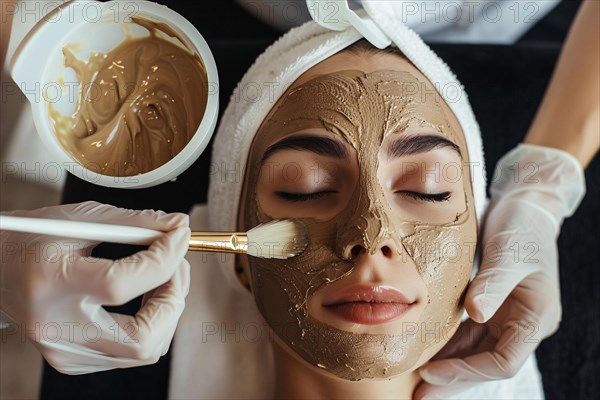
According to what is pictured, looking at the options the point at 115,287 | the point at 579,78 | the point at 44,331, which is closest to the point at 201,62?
the point at 115,287

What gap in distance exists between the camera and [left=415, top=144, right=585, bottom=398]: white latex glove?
1.24 meters

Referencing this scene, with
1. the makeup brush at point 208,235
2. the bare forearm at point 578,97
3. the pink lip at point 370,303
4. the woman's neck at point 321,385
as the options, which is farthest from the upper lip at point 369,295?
the bare forearm at point 578,97

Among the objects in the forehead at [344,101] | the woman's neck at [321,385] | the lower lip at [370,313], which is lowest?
the woman's neck at [321,385]

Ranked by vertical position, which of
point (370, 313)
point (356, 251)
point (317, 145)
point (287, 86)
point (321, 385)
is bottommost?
point (321, 385)

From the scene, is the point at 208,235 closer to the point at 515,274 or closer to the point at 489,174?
the point at 515,274

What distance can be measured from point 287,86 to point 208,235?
404mm

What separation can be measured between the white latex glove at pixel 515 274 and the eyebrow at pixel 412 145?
315 mm

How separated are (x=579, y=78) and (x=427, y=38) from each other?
0.49 metres

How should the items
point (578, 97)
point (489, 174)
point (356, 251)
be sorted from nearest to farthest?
point (356, 251)
point (578, 97)
point (489, 174)

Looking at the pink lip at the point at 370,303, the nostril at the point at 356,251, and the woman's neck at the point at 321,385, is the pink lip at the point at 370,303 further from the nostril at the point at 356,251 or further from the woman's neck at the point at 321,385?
the woman's neck at the point at 321,385

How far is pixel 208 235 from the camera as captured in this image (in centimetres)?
94

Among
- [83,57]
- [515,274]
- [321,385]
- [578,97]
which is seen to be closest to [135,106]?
[83,57]

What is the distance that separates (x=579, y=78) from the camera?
137 cm

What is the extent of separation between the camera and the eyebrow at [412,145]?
106 centimetres
